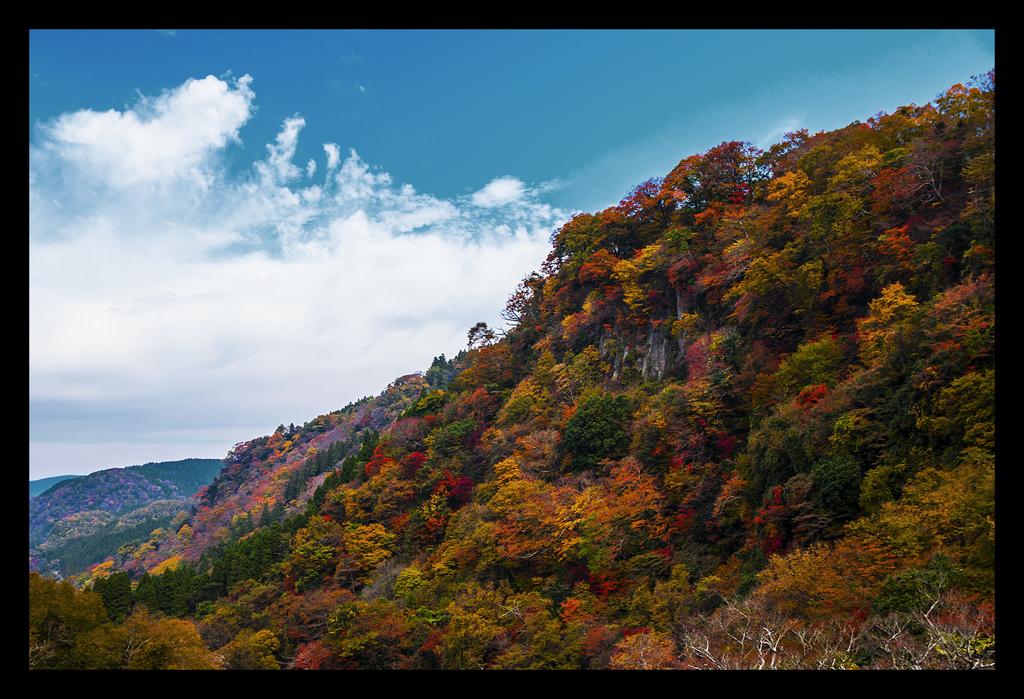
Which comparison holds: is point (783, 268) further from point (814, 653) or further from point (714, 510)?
point (814, 653)

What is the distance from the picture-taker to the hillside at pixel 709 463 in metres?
10.2

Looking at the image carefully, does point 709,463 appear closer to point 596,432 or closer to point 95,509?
point 596,432

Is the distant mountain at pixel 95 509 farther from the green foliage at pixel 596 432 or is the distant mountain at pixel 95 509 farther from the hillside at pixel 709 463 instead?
the green foliage at pixel 596 432

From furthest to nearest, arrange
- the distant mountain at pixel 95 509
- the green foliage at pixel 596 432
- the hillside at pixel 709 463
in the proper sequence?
the distant mountain at pixel 95 509, the green foliage at pixel 596 432, the hillside at pixel 709 463

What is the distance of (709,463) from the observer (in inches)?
728

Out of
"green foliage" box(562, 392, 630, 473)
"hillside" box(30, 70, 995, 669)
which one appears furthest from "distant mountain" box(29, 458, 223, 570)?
"green foliage" box(562, 392, 630, 473)

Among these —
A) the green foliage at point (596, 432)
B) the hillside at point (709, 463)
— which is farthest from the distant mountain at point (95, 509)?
the green foliage at point (596, 432)

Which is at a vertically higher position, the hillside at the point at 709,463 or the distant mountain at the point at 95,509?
the hillside at the point at 709,463

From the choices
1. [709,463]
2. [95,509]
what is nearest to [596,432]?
[709,463]

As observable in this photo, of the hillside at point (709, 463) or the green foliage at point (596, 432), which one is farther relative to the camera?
the green foliage at point (596, 432)

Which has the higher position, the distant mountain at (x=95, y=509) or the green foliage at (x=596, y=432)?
the green foliage at (x=596, y=432)

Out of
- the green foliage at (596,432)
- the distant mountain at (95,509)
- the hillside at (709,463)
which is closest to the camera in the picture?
the hillside at (709,463)
